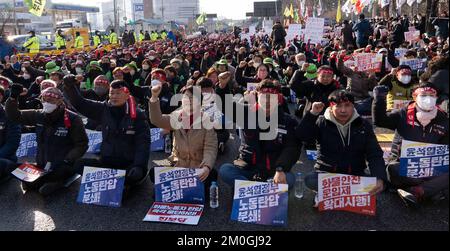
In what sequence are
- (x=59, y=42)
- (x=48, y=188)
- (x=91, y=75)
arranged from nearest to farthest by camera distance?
(x=48, y=188) < (x=91, y=75) < (x=59, y=42)

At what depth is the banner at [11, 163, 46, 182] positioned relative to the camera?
461 cm

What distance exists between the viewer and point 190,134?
170 inches

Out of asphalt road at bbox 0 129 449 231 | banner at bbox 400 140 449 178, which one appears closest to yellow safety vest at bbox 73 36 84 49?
asphalt road at bbox 0 129 449 231

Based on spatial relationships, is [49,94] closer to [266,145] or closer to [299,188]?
[266,145]

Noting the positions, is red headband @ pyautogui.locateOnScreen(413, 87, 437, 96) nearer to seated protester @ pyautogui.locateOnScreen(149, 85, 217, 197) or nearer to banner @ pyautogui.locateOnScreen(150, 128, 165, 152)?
seated protester @ pyautogui.locateOnScreen(149, 85, 217, 197)

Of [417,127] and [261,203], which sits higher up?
[417,127]

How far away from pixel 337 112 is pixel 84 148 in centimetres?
300

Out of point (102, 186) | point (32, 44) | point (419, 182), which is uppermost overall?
point (32, 44)

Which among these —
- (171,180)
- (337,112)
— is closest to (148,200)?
(171,180)

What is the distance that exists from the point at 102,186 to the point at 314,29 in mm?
10222

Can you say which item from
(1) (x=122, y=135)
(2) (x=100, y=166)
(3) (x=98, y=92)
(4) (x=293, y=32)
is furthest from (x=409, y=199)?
(4) (x=293, y=32)

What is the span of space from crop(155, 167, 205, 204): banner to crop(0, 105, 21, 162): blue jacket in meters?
2.25

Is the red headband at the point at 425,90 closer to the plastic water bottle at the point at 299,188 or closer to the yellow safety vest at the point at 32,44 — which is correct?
the plastic water bottle at the point at 299,188

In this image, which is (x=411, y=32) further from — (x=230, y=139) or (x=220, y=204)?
(x=220, y=204)
